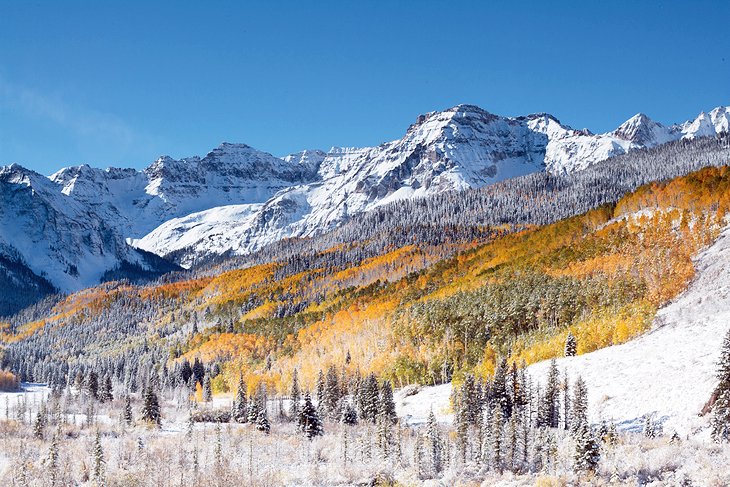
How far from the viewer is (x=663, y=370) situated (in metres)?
55.0

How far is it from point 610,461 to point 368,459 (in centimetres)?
2092

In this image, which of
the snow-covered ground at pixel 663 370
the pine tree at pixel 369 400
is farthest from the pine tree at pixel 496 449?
the pine tree at pixel 369 400

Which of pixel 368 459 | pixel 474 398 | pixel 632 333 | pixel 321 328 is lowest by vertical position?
pixel 368 459

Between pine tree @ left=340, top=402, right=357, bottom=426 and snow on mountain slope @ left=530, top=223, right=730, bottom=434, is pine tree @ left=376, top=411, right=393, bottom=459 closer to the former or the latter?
snow on mountain slope @ left=530, top=223, right=730, bottom=434

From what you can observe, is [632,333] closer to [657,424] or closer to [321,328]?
[657,424]

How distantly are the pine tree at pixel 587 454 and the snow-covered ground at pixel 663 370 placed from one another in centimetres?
1300

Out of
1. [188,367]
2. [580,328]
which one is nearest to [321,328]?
[188,367]

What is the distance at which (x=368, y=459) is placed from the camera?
4688cm

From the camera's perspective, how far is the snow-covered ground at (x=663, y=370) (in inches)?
1805

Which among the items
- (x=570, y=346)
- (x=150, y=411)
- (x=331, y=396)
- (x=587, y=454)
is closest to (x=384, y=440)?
(x=587, y=454)

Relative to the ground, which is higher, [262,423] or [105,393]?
[105,393]

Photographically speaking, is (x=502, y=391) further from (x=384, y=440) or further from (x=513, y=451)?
(x=513, y=451)

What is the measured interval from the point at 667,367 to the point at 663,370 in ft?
1.87

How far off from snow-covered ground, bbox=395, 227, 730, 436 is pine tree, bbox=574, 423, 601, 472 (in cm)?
1300
